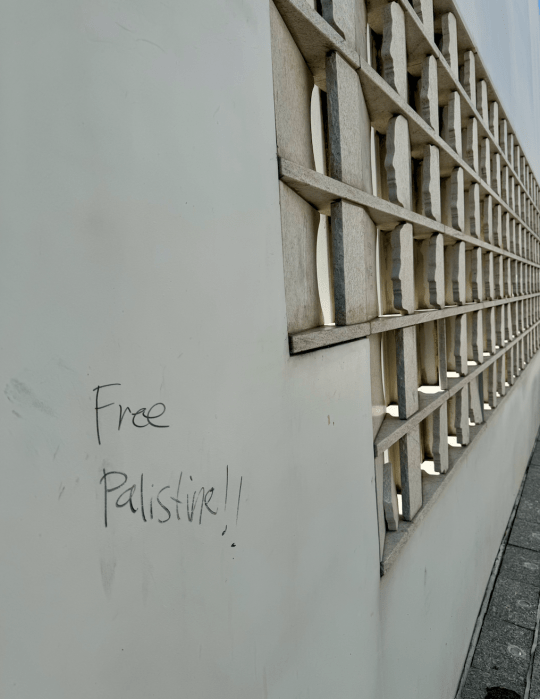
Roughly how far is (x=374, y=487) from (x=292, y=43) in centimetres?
126

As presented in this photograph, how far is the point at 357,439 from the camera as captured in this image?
1.46 metres

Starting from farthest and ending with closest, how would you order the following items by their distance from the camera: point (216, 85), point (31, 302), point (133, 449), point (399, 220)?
point (399, 220) < point (216, 85) < point (133, 449) < point (31, 302)

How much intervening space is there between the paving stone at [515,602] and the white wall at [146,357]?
8.15ft

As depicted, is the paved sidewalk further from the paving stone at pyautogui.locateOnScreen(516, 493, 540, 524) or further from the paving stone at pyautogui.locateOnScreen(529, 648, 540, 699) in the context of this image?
the paving stone at pyautogui.locateOnScreen(516, 493, 540, 524)

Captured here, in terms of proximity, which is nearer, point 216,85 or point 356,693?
point 216,85

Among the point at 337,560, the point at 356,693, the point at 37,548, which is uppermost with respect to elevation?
the point at 37,548

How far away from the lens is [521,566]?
361 centimetres

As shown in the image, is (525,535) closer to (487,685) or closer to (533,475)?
(533,475)

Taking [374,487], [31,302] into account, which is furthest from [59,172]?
[374,487]

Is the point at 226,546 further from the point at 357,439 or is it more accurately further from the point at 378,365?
the point at 378,365

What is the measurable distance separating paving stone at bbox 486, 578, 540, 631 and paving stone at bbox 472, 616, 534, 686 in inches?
2.4

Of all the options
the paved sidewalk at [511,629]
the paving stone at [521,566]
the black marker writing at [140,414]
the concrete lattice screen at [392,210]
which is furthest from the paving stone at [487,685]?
the black marker writing at [140,414]

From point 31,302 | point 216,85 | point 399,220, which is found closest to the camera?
point 31,302

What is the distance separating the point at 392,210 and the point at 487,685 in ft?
8.04
